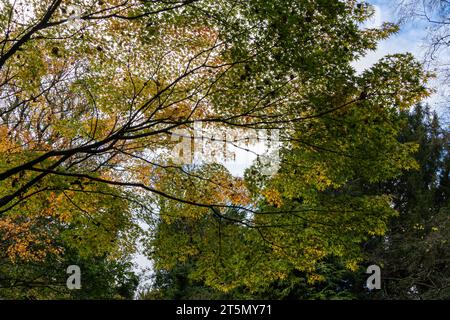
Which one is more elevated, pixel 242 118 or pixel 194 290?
pixel 242 118

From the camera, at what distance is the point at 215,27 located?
611 centimetres

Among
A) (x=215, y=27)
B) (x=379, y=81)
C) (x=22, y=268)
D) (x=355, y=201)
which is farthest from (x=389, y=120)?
(x=22, y=268)

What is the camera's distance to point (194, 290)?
72.6 ft

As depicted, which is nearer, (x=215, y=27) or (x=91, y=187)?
(x=215, y=27)

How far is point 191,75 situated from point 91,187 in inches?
102

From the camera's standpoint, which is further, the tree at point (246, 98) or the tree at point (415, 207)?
the tree at point (415, 207)

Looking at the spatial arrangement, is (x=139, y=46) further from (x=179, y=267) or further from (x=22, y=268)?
(x=179, y=267)

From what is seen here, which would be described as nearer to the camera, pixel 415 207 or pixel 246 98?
pixel 246 98

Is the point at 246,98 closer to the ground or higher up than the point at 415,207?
closer to the ground

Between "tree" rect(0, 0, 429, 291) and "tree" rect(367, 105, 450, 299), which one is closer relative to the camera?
"tree" rect(0, 0, 429, 291)

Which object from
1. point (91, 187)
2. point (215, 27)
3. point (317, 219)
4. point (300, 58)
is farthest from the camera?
point (91, 187)
